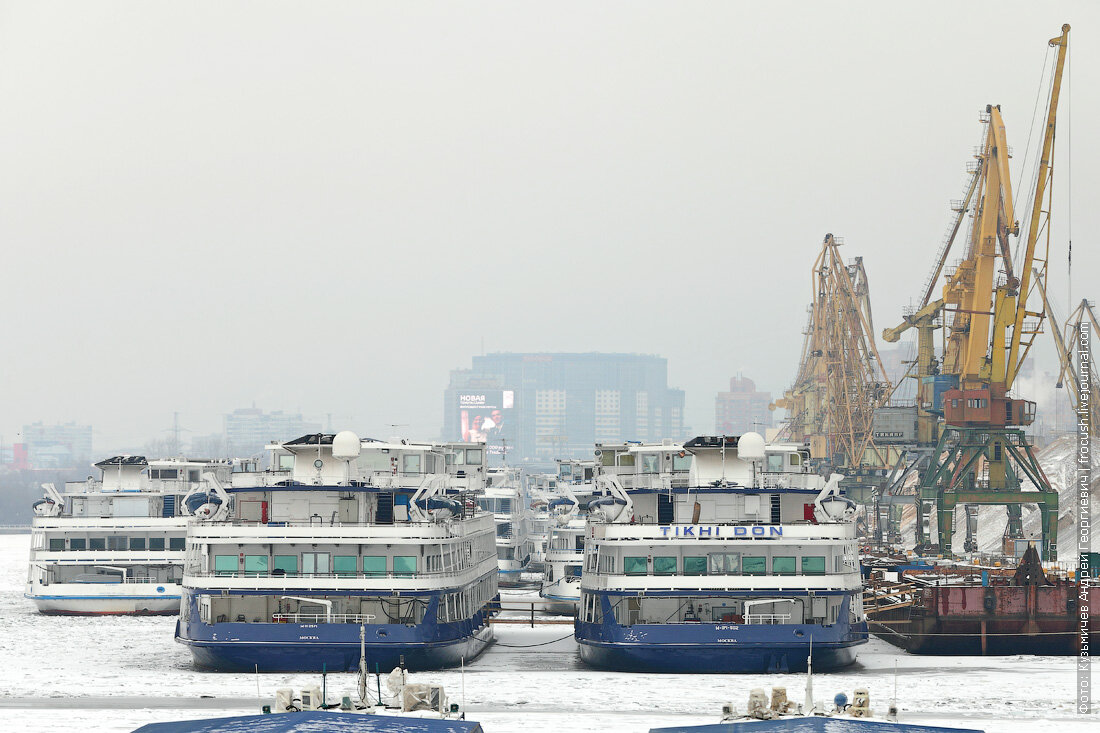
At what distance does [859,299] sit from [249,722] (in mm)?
133974

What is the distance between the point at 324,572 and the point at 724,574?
44.3 ft

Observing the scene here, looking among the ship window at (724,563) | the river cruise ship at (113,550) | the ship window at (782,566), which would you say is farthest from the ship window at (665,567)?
the river cruise ship at (113,550)

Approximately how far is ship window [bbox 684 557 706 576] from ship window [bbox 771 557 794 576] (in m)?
2.38

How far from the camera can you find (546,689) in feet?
155

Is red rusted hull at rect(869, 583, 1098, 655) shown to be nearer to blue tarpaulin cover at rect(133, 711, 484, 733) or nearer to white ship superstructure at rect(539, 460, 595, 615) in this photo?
white ship superstructure at rect(539, 460, 595, 615)

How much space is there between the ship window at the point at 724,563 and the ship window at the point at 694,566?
0.27 m

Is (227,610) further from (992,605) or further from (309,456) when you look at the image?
(992,605)

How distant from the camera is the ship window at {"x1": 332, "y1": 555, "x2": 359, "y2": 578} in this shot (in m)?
51.2

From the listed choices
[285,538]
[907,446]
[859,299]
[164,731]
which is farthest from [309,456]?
[859,299]

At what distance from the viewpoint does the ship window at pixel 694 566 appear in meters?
51.5

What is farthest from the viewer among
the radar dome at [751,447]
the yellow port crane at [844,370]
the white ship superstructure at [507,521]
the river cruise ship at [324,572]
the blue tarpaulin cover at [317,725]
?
the yellow port crane at [844,370]

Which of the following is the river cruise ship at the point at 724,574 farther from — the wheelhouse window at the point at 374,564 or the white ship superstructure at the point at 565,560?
the white ship superstructure at the point at 565,560

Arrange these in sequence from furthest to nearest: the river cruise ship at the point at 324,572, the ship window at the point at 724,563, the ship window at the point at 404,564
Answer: the ship window at the point at 724,563, the ship window at the point at 404,564, the river cruise ship at the point at 324,572

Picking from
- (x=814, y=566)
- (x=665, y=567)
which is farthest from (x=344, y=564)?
(x=814, y=566)
